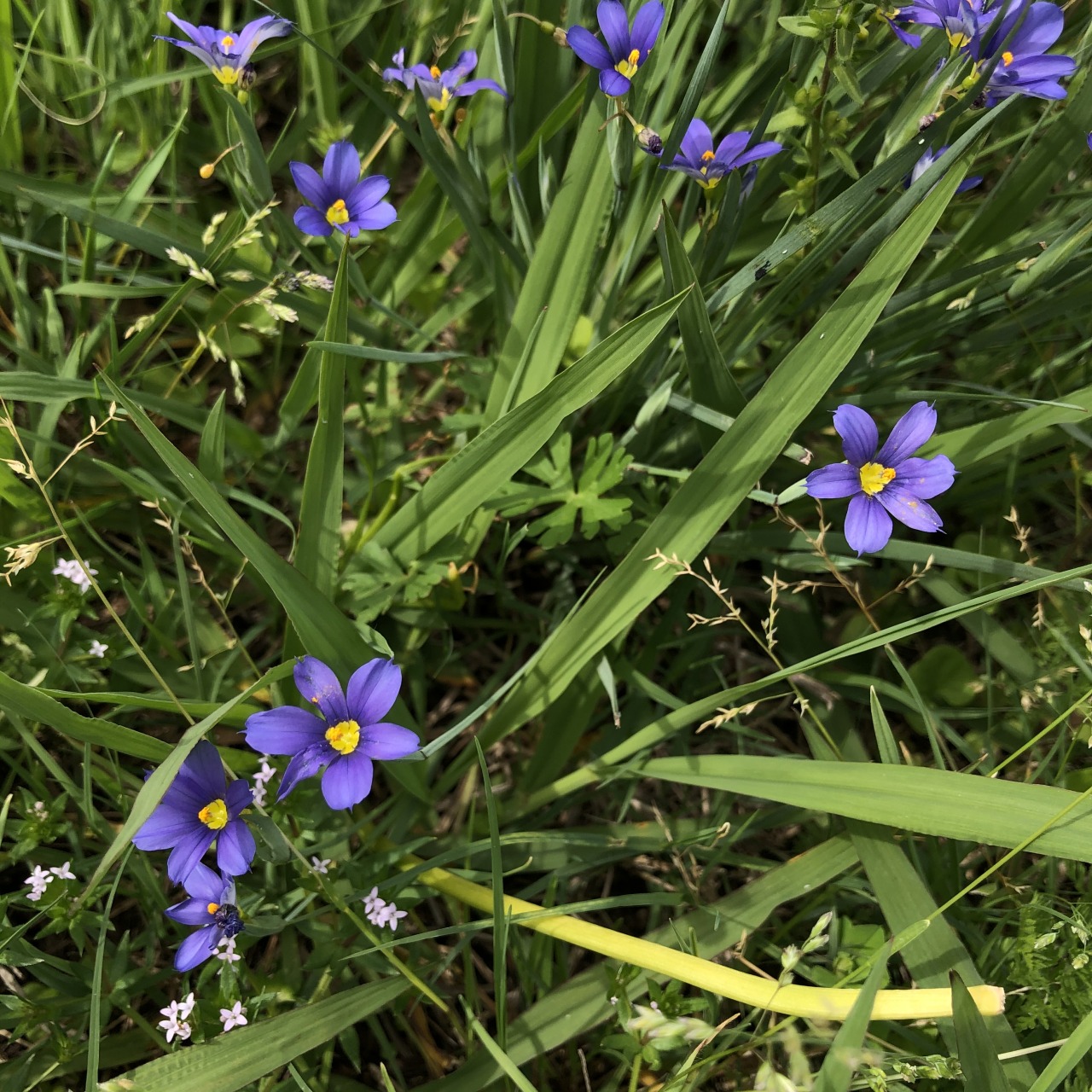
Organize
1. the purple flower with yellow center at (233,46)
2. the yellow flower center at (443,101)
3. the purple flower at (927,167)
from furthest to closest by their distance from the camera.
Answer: the yellow flower center at (443,101)
the purple flower with yellow center at (233,46)
the purple flower at (927,167)

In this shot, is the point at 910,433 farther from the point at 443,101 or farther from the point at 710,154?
the point at 443,101

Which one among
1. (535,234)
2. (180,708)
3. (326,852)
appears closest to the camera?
(180,708)

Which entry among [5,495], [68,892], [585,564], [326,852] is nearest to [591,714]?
[585,564]

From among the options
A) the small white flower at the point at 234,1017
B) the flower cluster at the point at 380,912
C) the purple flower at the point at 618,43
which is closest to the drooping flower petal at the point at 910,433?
the purple flower at the point at 618,43

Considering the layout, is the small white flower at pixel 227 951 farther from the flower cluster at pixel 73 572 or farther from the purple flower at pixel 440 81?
the purple flower at pixel 440 81

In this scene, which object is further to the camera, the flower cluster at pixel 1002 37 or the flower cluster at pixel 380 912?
the flower cluster at pixel 380 912

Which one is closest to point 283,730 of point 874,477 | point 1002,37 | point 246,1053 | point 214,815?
point 214,815

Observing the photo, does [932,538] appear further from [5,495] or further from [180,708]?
[5,495]
